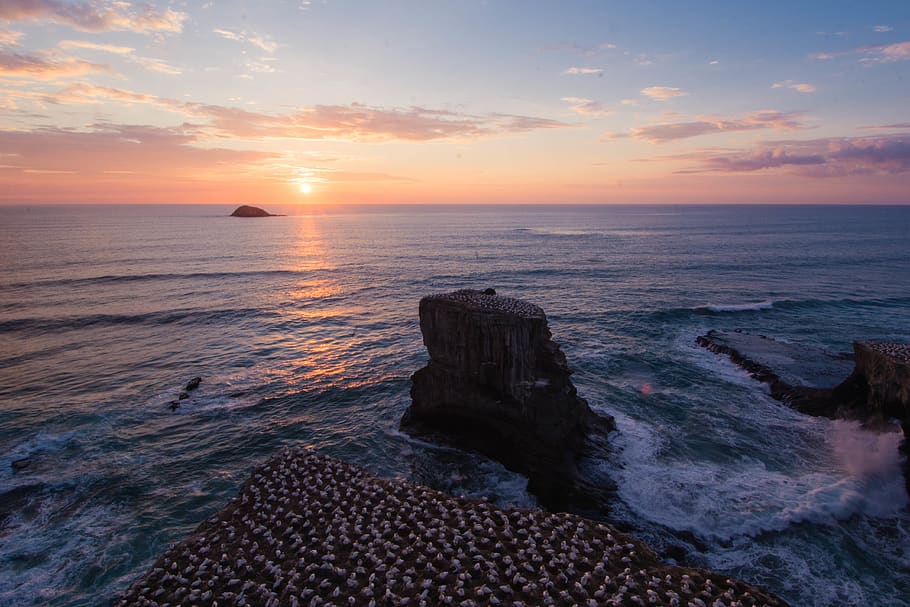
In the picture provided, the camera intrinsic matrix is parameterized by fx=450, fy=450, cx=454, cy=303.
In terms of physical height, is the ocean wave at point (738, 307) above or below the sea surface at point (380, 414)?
above

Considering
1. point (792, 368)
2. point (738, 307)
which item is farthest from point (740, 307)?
point (792, 368)

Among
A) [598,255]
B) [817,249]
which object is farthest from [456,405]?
[817,249]

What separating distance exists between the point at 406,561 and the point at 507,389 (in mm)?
12832

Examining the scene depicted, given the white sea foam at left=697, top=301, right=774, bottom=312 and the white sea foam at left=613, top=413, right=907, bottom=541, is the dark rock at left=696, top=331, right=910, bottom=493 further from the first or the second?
the white sea foam at left=697, top=301, right=774, bottom=312

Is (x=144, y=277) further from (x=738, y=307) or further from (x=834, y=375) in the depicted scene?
(x=834, y=375)

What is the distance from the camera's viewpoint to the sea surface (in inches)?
740

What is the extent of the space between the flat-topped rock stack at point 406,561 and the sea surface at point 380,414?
7.78 meters

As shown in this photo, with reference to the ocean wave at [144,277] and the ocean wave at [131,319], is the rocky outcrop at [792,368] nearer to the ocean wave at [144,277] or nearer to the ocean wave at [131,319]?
the ocean wave at [131,319]

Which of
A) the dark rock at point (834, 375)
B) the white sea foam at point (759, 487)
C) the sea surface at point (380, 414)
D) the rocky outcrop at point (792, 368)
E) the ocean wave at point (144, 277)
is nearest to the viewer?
the sea surface at point (380, 414)

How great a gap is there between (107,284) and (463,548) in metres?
72.6

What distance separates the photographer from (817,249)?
334ft

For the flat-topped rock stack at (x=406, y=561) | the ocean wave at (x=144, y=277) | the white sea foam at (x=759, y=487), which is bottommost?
the white sea foam at (x=759, y=487)

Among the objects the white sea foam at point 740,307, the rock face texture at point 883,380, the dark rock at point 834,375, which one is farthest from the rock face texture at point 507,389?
the white sea foam at point 740,307

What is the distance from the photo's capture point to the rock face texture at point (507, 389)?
22797 millimetres
